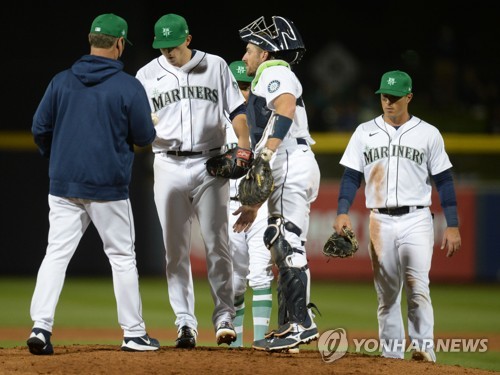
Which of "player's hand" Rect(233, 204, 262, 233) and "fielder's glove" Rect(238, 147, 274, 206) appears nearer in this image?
"fielder's glove" Rect(238, 147, 274, 206)

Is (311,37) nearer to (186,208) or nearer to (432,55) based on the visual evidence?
(432,55)

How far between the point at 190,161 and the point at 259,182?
94cm

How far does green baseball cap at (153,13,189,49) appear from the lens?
5871mm

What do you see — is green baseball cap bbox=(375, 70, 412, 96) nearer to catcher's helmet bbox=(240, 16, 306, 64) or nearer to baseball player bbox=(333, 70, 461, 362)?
baseball player bbox=(333, 70, 461, 362)

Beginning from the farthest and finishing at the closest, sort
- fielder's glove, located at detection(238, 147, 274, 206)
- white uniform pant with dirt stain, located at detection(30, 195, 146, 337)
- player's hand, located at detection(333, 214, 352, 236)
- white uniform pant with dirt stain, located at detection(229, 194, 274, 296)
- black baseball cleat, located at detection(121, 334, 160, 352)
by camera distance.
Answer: white uniform pant with dirt stain, located at detection(229, 194, 274, 296)
player's hand, located at detection(333, 214, 352, 236)
black baseball cleat, located at detection(121, 334, 160, 352)
white uniform pant with dirt stain, located at detection(30, 195, 146, 337)
fielder's glove, located at detection(238, 147, 274, 206)

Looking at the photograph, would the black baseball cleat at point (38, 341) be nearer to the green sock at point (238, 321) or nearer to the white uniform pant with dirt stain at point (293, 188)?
the white uniform pant with dirt stain at point (293, 188)

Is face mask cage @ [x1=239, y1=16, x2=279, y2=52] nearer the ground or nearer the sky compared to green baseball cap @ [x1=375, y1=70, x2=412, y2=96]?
nearer the sky

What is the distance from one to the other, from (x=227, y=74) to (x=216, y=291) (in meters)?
1.44

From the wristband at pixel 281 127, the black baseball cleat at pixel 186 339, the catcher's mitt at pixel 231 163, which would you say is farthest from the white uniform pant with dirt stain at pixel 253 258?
the wristband at pixel 281 127

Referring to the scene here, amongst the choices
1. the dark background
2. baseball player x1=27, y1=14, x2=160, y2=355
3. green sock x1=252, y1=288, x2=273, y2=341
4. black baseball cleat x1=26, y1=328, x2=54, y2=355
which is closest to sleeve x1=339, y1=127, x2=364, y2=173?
green sock x1=252, y1=288, x2=273, y2=341

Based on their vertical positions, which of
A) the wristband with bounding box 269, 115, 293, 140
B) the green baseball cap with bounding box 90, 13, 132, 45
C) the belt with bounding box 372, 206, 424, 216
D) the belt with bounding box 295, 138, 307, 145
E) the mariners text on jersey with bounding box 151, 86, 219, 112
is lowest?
the belt with bounding box 372, 206, 424, 216

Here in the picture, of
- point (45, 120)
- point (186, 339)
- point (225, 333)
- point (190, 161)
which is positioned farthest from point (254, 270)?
point (45, 120)

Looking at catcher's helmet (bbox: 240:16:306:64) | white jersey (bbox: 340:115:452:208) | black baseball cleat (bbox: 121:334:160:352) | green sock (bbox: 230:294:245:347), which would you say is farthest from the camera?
green sock (bbox: 230:294:245:347)

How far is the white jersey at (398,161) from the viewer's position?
6.35 metres
